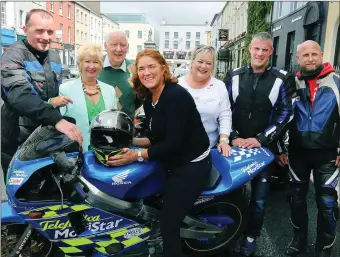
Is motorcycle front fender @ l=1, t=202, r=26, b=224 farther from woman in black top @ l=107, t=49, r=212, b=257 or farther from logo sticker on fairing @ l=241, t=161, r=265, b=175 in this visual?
logo sticker on fairing @ l=241, t=161, r=265, b=175

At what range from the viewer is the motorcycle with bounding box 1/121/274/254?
206 cm

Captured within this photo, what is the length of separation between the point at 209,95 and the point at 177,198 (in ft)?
3.33

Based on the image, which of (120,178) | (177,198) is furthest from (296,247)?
(120,178)

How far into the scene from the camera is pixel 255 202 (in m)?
2.80

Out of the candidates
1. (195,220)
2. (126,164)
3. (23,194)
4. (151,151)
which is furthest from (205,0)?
(23,194)

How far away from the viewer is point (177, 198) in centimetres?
220

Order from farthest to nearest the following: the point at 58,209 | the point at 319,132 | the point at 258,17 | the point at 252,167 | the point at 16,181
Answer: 1. the point at 258,17
2. the point at 319,132
3. the point at 252,167
4. the point at 58,209
5. the point at 16,181

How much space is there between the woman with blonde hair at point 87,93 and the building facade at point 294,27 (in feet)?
22.5

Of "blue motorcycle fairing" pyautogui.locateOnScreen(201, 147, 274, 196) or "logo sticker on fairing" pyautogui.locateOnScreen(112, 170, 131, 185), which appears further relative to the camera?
"blue motorcycle fairing" pyautogui.locateOnScreen(201, 147, 274, 196)

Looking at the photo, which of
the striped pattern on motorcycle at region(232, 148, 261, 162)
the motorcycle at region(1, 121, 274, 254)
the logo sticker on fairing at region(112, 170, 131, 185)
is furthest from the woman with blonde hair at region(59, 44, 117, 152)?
the striped pattern on motorcycle at region(232, 148, 261, 162)

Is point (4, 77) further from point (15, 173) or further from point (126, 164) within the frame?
point (126, 164)

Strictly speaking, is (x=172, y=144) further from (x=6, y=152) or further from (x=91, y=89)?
(x=6, y=152)

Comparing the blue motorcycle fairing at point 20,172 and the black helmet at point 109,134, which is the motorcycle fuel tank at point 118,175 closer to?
the black helmet at point 109,134

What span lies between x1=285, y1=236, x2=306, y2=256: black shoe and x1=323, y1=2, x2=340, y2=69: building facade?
518 centimetres
